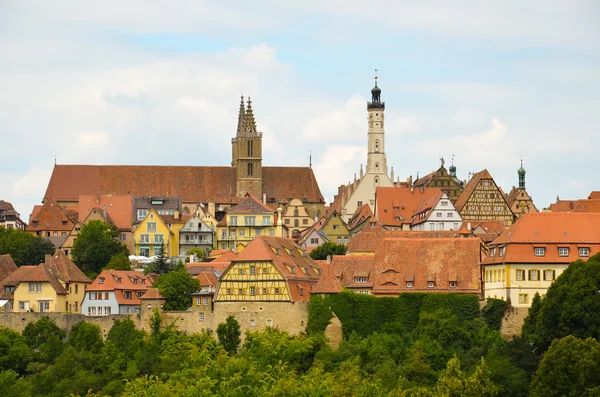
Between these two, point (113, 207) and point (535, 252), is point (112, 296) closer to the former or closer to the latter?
point (535, 252)

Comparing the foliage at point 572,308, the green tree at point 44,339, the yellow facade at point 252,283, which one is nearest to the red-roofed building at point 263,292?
the yellow facade at point 252,283

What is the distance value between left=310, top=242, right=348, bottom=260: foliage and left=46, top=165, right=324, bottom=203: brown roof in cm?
3626

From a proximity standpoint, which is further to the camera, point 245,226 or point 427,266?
point 245,226

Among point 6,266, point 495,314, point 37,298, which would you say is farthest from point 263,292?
point 6,266

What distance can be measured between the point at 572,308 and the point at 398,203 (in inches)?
2409

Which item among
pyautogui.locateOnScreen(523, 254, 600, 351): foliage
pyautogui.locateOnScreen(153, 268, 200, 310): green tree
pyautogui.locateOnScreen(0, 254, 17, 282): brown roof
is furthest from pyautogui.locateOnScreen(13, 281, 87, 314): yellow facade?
pyautogui.locateOnScreen(523, 254, 600, 351): foliage

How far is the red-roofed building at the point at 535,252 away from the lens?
103 meters

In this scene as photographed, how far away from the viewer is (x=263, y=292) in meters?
107

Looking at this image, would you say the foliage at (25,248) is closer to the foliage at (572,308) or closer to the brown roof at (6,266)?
the brown roof at (6,266)

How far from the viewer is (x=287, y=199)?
556 feet

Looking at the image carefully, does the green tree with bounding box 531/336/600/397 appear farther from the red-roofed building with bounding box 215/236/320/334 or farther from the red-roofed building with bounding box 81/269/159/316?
the red-roofed building with bounding box 81/269/159/316

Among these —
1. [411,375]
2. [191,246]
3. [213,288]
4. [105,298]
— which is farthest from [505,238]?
[191,246]

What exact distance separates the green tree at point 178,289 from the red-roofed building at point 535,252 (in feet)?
66.1

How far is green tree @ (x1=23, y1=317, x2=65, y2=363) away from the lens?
109875 millimetres
